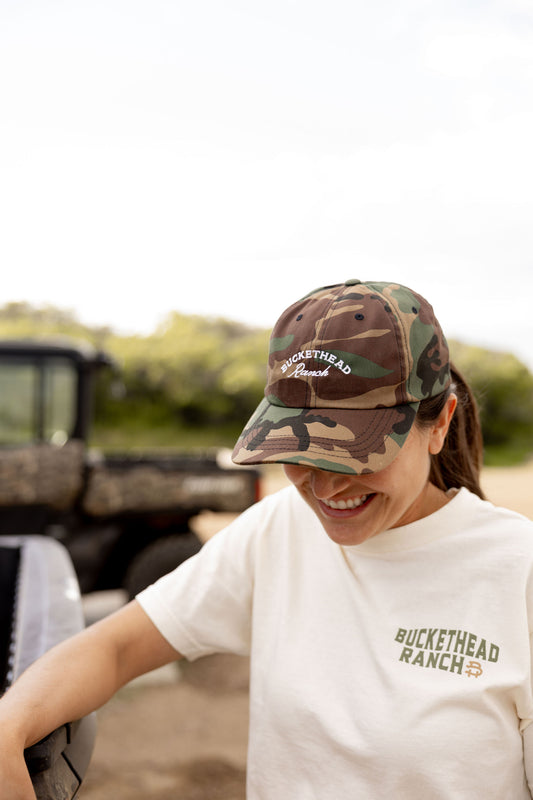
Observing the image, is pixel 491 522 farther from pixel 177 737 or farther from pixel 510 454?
pixel 510 454

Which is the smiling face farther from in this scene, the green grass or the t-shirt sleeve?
the green grass

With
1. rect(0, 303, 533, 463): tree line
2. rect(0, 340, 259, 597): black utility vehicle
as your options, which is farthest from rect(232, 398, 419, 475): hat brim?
rect(0, 303, 533, 463): tree line

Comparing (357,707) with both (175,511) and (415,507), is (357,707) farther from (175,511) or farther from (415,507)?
(175,511)

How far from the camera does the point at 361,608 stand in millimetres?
1229

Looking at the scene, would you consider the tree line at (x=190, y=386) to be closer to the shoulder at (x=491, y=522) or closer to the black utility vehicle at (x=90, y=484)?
the black utility vehicle at (x=90, y=484)

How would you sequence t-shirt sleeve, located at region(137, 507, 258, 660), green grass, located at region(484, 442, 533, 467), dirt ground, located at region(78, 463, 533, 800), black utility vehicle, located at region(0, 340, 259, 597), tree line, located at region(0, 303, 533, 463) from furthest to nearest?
1. tree line, located at region(0, 303, 533, 463)
2. green grass, located at region(484, 442, 533, 467)
3. black utility vehicle, located at region(0, 340, 259, 597)
4. dirt ground, located at region(78, 463, 533, 800)
5. t-shirt sleeve, located at region(137, 507, 258, 660)

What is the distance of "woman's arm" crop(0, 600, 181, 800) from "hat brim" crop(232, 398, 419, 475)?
1.29ft

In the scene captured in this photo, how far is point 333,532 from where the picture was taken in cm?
119

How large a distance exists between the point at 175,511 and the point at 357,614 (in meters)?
3.67

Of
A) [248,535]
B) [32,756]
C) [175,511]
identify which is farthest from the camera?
[175,511]

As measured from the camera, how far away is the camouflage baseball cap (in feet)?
3.63

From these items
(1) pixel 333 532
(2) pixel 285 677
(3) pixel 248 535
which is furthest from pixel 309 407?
(2) pixel 285 677

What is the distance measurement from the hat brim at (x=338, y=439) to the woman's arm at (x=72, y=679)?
394mm

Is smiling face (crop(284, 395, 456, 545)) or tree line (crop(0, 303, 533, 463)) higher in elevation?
smiling face (crop(284, 395, 456, 545))
